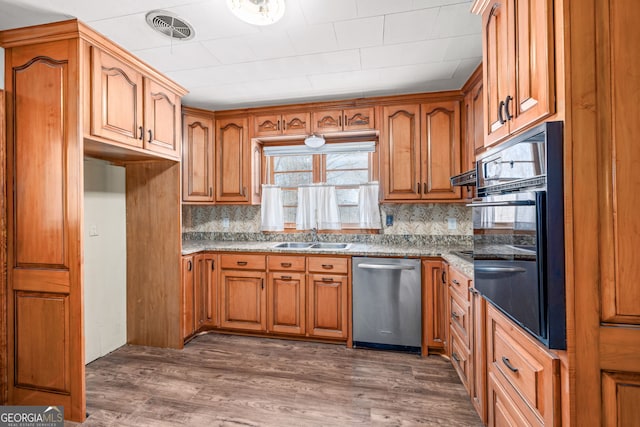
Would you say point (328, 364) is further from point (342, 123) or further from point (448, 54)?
point (448, 54)

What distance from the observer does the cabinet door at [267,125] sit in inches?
128

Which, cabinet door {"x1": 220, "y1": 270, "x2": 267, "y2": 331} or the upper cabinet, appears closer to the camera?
the upper cabinet

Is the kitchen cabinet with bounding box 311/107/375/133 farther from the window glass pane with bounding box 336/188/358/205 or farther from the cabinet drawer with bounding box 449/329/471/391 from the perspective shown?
the cabinet drawer with bounding box 449/329/471/391

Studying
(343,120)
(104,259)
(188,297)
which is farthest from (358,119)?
(104,259)

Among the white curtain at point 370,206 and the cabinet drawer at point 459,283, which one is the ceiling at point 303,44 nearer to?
the white curtain at point 370,206

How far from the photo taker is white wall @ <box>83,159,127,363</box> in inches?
100

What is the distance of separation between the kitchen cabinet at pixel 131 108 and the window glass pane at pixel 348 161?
61.7 inches

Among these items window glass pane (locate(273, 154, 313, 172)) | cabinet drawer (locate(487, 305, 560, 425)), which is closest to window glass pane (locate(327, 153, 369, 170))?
window glass pane (locate(273, 154, 313, 172))

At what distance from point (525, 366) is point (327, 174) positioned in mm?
2655

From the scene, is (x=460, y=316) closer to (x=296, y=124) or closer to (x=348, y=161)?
(x=348, y=161)

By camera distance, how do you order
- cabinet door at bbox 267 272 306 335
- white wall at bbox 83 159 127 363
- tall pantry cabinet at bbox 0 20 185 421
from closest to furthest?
tall pantry cabinet at bbox 0 20 185 421
white wall at bbox 83 159 127 363
cabinet door at bbox 267 272 306 335

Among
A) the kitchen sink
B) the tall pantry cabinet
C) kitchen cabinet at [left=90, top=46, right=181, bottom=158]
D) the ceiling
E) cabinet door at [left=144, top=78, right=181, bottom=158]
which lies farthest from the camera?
the kitchen sink

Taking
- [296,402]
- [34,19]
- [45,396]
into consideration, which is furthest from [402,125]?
[45,396]

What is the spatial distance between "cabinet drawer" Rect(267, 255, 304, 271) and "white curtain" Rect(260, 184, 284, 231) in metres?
0.59
